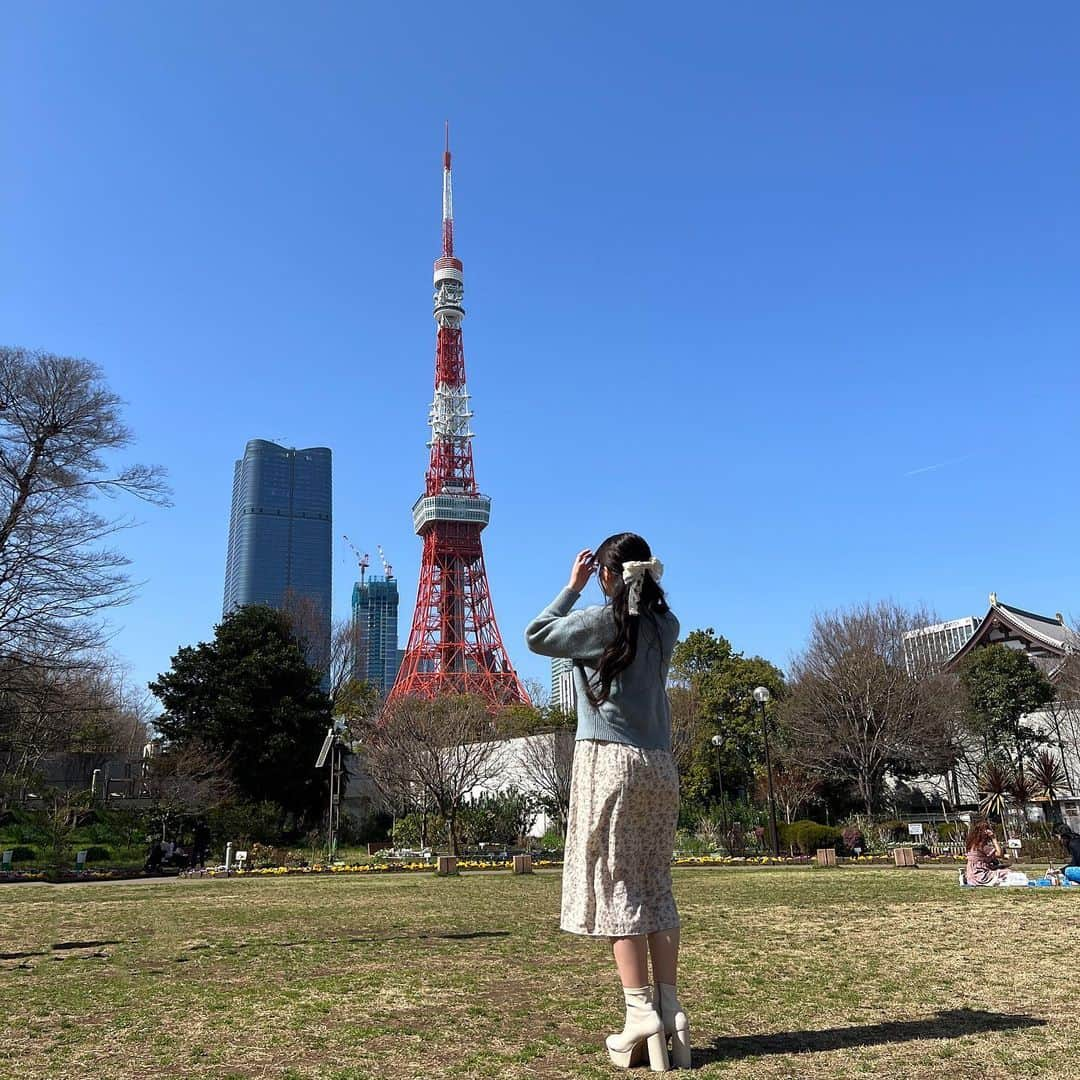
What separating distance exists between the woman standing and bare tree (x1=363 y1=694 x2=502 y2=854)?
20510 millimetres

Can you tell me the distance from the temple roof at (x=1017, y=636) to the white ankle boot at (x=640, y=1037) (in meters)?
32.4

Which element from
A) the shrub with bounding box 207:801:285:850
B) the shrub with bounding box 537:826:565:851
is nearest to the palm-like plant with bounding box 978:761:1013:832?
the shrub with bounding box 537:826:565:851

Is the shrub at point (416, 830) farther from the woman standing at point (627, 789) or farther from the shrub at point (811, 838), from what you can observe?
the woman standing at point (627, 789)

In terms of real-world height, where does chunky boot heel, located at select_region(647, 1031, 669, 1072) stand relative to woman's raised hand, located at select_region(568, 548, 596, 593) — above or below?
below

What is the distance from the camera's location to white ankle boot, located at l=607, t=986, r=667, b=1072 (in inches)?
120

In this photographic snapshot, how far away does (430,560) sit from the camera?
53000mm

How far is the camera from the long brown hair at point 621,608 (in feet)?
11.1

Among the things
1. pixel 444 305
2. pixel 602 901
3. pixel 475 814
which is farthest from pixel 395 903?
pixel 444 305

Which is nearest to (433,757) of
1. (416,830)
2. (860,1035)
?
(416,830)

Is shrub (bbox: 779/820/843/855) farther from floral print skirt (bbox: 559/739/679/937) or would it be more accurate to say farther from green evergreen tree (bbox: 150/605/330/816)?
floral print skirt (bbox: 559/739/679/937)

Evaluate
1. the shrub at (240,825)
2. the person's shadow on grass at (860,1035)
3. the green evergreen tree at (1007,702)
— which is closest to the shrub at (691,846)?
the shrub at (240,825)

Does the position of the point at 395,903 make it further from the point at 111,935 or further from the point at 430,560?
the point at 430,560

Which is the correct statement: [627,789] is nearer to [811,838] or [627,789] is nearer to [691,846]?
[811,838]

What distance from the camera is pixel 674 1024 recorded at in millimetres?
3121
